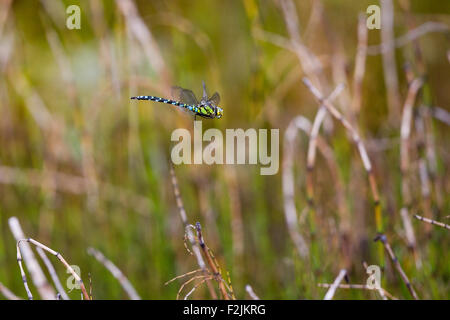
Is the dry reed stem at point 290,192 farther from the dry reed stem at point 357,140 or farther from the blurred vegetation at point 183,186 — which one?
the dry reed stem at point 357,140

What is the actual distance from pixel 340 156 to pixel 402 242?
306 mm

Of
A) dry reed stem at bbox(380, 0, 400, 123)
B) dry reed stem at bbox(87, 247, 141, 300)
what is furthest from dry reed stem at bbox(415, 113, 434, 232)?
dry reed stem at bbox(87, 247, 141, 300)

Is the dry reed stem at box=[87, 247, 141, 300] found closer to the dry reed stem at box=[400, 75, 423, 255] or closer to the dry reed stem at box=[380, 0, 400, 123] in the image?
the dry reed stem at box=[400, 75, 423, 255]

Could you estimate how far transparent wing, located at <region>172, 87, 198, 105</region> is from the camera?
699 mm

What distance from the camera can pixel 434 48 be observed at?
1909 mm

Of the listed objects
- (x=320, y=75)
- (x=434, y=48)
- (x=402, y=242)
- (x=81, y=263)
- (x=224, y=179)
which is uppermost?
(x=434, y=48)

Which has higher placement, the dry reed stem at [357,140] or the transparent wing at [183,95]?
the transparent wing at [183,95]

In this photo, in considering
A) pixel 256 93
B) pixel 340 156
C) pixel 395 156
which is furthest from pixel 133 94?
pixel 395 156

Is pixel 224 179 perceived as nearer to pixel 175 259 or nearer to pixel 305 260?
pixel 175 259

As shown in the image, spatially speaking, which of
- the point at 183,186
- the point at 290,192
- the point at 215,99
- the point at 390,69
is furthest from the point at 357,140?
the point at 183,186

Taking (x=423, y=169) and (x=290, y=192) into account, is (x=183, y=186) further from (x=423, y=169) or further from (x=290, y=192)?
(x=423, y=169)

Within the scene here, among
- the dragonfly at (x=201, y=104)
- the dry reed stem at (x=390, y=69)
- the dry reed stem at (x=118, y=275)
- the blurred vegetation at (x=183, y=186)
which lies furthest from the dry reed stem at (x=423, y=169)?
the dry reed stem at (x=118, y=275)

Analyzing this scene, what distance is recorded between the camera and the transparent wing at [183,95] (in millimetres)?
699
